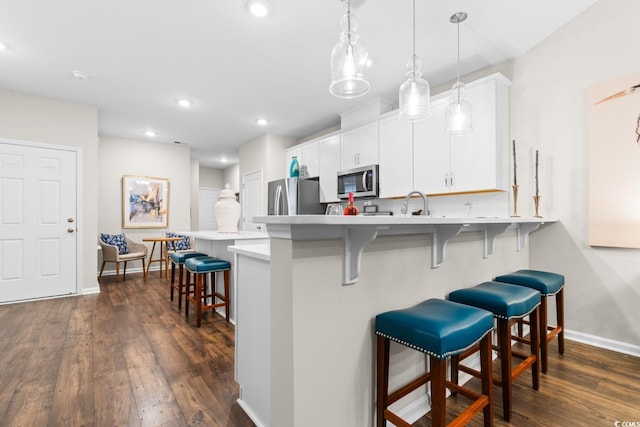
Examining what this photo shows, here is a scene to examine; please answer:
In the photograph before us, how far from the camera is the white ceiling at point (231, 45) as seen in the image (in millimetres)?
2318

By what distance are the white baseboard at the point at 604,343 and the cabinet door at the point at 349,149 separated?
9.69 feet

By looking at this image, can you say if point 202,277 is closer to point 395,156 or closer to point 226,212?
point 226,212

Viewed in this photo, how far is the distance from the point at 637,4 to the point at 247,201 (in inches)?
229

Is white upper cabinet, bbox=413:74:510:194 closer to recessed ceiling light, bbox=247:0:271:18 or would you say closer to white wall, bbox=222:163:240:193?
recessed ceiling light, bbox=247:0:271:18

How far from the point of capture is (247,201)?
20.4 ft

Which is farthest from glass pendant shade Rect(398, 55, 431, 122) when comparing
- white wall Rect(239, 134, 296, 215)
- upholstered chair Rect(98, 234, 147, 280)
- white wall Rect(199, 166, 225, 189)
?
white wall Rect(199, 166, 225, 189)

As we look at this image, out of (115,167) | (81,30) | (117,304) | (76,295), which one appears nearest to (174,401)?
(117,304)

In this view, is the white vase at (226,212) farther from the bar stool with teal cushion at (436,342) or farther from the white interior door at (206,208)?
the white interior door at (206,208)

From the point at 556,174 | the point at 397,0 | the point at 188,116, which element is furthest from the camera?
the point at 188,116

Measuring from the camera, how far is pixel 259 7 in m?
2.25

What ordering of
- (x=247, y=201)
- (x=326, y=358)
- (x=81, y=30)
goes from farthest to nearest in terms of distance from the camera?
1. (x=247, y=201)
2. (x=81, y=30)
3. (x=326, y=358)

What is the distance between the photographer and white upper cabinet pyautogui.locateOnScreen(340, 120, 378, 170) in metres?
3.90

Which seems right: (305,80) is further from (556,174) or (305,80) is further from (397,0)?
Answer: (556,174)

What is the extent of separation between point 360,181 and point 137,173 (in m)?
4.66
